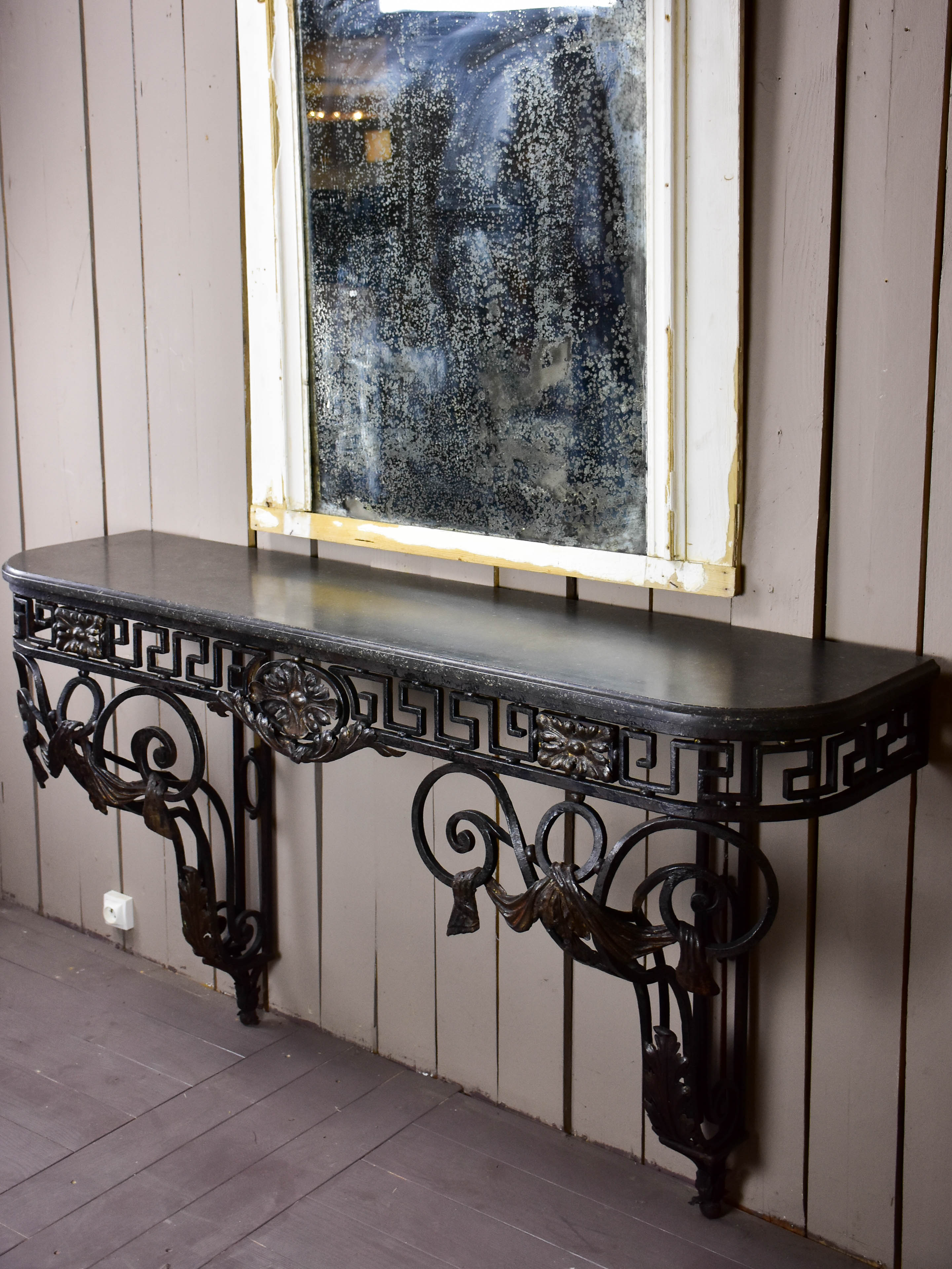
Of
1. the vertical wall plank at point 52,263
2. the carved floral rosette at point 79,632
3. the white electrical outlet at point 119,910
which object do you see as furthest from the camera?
the white electrical outlet at point 119,910

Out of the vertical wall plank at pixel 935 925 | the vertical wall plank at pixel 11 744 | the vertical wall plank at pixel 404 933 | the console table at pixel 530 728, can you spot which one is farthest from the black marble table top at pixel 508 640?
the vertical wall plank at pixel 11 744

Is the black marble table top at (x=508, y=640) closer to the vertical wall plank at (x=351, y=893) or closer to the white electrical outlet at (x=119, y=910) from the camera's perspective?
the vertical wall plank at (x=351, y=893)

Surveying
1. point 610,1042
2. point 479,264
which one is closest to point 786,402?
point 479,264

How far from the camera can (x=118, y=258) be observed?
9.21 feet

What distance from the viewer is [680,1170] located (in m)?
2.28

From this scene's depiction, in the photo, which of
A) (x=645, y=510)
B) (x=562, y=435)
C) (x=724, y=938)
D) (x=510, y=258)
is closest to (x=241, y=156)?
(x=510, y=258)

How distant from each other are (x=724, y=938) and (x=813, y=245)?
111 cm

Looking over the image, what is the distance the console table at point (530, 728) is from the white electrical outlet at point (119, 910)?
0.45 meters

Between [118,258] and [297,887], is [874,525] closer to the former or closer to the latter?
[297,887]

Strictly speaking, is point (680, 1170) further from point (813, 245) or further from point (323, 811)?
point (813, 245)

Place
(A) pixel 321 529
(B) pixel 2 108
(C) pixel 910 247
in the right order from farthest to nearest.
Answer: (B) pixel 2 108 < (A) pixel 321 529 < (C) pixel 910 247

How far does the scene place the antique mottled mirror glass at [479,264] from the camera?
6.57 feet

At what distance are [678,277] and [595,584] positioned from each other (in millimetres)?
531

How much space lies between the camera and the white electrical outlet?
3125 millimetres
